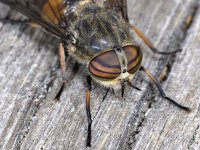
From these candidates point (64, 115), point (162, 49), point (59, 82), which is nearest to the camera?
point (64, 115)

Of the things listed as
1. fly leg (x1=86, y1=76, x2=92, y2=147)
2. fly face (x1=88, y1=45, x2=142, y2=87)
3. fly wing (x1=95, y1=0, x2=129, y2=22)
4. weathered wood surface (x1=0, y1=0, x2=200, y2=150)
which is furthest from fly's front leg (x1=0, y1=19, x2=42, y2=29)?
fly face (x1=88, y1=45, x2=142, y2=87)

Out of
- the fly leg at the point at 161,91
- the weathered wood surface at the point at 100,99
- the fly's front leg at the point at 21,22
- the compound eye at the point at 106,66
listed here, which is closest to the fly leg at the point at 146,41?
the weathered wood surface at the point at 100,99

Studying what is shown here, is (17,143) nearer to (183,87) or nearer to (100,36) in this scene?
(100,36)

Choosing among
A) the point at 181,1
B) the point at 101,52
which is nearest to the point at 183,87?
the point at 101,52

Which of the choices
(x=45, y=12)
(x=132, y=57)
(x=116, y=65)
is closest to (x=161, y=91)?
(x=132, y=57)

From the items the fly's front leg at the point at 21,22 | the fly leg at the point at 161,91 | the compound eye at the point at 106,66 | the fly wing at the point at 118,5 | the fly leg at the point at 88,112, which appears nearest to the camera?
the fly leg at the point at 88,112

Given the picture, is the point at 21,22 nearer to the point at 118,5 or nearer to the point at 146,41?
the point at 118,5

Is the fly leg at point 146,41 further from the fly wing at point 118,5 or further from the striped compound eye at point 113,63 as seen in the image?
the striped compound eye at point 113,63
